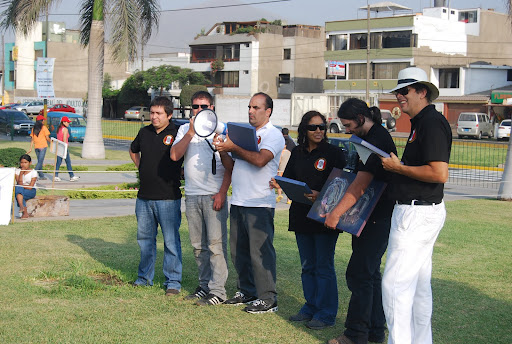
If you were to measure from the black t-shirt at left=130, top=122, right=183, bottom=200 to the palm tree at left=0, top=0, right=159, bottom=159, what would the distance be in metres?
16.2

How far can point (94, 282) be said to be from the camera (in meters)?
7.32

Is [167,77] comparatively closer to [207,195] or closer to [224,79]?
[224,79]

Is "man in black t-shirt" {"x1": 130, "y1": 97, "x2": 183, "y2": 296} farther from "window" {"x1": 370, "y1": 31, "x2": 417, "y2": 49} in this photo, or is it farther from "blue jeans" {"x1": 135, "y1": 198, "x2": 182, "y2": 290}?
"window" {"x1": 370, "y1": 31, "x2": 417, "y2": 49}

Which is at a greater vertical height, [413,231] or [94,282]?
[413,231]

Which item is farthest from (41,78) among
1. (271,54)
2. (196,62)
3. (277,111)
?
(196,62)

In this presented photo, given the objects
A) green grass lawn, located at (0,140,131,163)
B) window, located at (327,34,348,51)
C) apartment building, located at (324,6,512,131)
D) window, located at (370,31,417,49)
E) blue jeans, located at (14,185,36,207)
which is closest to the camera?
blue jeans, located at (14,185,36,207)

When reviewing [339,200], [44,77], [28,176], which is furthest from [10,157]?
[339,200]

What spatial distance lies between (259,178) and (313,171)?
0.60 m

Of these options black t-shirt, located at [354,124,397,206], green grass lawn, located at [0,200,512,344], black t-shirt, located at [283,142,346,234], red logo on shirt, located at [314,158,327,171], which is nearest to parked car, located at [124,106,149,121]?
green grass lawn, located at [0,200,512,344]

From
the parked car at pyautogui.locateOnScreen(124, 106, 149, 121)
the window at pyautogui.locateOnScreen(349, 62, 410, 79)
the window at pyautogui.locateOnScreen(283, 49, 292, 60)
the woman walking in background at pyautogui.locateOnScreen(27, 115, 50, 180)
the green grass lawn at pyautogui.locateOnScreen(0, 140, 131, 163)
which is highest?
the window at pyautogui.locateOnScreen(283, 49, 292, 60)

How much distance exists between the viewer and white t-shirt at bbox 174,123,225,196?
6934mm

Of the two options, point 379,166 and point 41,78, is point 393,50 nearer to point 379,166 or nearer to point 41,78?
point 41,78

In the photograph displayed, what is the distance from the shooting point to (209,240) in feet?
22.8

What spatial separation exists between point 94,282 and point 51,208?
5.71 m
